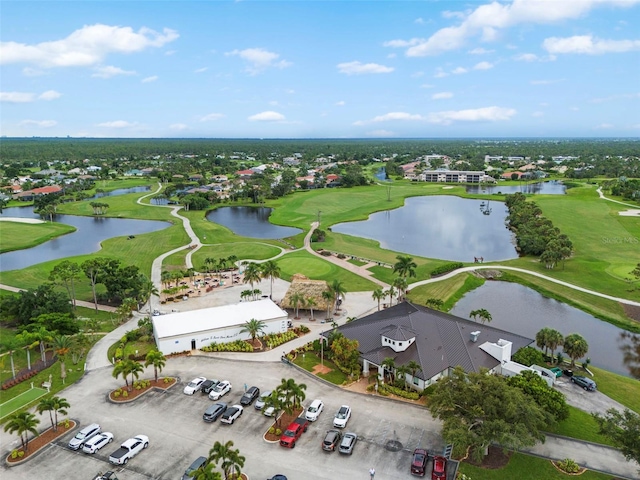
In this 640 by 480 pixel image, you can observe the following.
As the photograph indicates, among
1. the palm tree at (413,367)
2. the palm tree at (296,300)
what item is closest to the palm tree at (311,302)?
the palm tree at (296,300)

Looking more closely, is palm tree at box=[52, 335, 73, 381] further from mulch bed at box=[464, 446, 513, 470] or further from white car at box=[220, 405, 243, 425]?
mulch bed at box=[464, 446, 513, 470]

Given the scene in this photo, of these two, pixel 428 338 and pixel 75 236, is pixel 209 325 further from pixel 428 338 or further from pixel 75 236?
pixel 75 236

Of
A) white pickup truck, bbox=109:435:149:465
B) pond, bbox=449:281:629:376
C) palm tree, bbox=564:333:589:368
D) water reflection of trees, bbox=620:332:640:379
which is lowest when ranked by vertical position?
water reflection of trees, bbox=620:332:640:379

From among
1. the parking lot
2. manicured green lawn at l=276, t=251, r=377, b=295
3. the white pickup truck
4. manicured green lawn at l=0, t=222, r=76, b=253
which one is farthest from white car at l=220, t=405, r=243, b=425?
manicured green lawn at l=0, t=222, r=76, b=253

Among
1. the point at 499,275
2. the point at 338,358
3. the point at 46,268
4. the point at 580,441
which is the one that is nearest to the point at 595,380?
the point at 580,441

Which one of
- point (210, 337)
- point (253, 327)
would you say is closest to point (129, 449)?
point (210, 337)

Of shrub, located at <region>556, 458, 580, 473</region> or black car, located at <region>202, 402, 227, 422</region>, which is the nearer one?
shrub, located at <region>556, 458, 580, 473</region>
